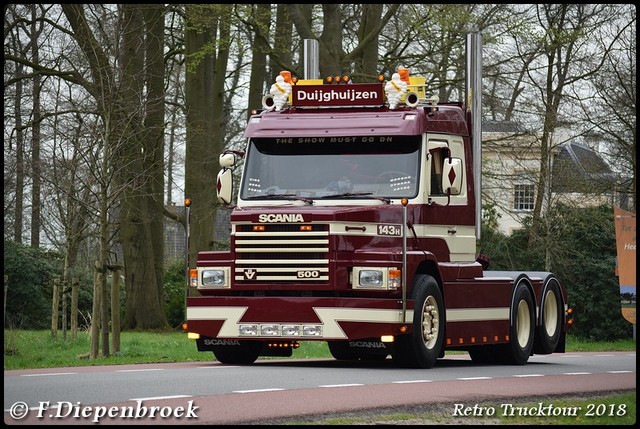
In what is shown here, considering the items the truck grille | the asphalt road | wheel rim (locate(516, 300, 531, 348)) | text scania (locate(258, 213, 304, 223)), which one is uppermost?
text scania (locate(258, 213, 304, 223))

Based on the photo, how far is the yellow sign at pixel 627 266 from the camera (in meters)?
12.5

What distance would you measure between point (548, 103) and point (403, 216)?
86.3 ft

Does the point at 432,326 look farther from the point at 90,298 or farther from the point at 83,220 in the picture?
the point at 90,298

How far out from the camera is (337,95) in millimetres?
19406

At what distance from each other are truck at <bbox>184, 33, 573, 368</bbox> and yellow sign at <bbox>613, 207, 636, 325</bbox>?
5.20 meters

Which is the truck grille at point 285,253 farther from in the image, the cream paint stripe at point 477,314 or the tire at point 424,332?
the cream paint stripe at point 477,314

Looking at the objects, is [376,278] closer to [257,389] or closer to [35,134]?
[257,389]

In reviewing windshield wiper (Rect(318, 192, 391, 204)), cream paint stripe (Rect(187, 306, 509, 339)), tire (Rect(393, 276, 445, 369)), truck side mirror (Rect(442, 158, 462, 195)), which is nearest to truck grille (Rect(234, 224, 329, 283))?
cream paint stripe (Rect(187, 306, 509, 339))

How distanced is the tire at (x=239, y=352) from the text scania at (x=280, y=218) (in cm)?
185

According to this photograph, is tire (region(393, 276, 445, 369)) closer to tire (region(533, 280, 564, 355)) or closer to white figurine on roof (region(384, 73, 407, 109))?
white figurine on roof (region(384, 73, 407, 109))

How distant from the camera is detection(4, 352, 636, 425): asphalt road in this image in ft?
38.1

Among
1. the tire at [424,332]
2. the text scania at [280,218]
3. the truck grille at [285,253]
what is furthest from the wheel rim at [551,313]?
the text scania at [280,218]

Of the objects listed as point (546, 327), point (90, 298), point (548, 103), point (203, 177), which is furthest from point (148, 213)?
point (546, 327)

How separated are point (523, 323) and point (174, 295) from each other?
23638 mm
